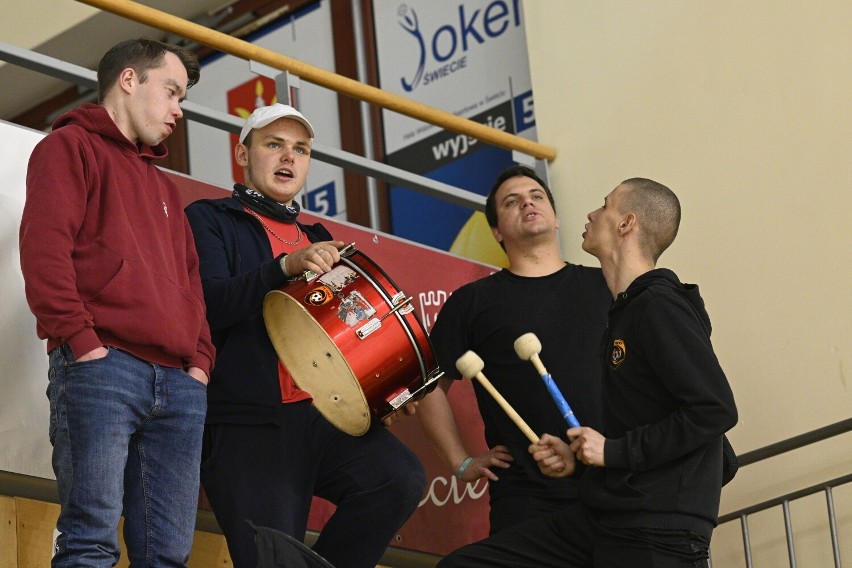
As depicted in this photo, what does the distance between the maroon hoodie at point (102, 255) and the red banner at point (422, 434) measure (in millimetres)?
1186

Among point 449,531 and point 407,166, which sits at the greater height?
point 407,166

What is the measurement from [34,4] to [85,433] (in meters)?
5.90

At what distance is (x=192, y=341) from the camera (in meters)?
2.94

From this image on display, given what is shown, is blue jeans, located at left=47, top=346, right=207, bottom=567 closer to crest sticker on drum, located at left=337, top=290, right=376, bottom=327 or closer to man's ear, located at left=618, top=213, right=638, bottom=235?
crest sticker on drum, located at left=337, top=290, right=376, bottom=327

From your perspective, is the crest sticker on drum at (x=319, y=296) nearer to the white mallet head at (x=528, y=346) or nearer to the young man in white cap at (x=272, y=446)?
the young man in white cap at (x=272, y=446)

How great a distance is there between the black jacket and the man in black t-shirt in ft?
2.40

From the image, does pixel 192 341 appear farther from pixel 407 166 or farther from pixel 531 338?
pixel 407 166

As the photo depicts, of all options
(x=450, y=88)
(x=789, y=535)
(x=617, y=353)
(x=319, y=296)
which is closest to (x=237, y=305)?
(x=319, y=296)

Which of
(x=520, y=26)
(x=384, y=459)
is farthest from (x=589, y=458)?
(x=520, y=26)

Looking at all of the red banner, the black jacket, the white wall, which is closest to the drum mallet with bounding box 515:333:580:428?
the black jacket

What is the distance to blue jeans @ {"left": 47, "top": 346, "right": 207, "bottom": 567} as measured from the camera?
2678 mm

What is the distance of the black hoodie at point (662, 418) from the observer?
288 centimetres

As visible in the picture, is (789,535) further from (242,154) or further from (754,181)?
(242,154)

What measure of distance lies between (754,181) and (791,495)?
112cm
